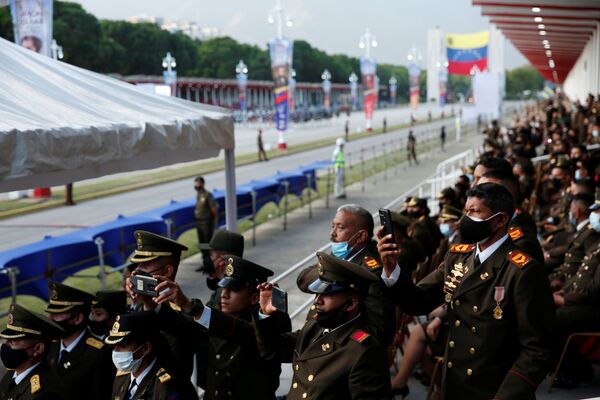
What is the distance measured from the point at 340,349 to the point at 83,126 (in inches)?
151

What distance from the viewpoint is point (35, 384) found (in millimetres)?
4773

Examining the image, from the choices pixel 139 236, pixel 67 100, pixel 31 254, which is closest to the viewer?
pixel 139 236

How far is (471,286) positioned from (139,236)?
2.22 metres

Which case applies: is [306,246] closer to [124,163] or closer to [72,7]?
[124,163]

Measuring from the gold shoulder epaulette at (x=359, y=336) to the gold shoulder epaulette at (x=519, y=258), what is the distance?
3.02 ft

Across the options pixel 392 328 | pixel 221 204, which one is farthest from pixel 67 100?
pixel 221 204

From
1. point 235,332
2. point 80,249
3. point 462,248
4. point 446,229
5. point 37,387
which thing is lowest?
point 80,249

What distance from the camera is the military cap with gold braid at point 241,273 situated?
453 cm

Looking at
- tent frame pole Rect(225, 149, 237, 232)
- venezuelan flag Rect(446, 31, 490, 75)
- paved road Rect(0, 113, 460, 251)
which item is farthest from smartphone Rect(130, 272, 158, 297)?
venezuelan flag Rect(446, 31, 490, 75)

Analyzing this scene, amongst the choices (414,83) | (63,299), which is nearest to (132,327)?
(63,299)

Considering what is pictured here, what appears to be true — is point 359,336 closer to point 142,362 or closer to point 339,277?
point 339,277

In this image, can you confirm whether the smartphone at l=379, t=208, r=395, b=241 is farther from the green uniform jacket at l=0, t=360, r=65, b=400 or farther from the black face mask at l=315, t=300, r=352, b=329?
the green uniform jacket at l=0, t=360, r=65, b=400

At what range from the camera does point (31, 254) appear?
34.0 feet

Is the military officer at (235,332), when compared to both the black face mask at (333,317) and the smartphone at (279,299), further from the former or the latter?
the black face mask at (333,317)
